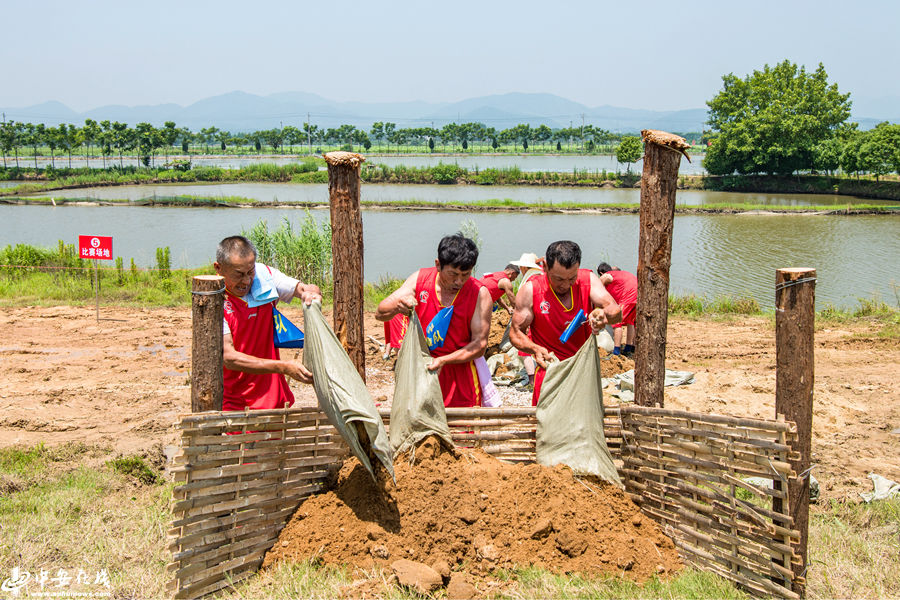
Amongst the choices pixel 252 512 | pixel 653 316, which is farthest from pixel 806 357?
pixel 252 512

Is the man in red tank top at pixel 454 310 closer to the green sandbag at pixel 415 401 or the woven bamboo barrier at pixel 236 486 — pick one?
the green sandbag at pixel 415 401

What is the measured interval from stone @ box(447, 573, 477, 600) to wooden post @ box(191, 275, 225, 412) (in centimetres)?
157

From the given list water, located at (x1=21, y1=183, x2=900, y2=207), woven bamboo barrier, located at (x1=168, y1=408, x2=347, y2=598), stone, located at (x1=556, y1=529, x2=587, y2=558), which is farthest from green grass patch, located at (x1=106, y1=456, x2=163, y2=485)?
water, located at (x1=21, y1=183, x2=900, y2=207)

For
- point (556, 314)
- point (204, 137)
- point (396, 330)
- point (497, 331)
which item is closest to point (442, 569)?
point (556, 314)

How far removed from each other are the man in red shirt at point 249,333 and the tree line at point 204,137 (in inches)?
Result: 2102

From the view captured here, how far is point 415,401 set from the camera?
13.2 feet

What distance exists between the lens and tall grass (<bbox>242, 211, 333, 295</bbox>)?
42.9 ft

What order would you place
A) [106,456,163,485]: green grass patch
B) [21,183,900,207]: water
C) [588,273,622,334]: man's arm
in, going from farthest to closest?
1. [21,183,900,207]: water
2. [106,456,163,485]: green grass patch
3. [588,273,622,334]: man's arm

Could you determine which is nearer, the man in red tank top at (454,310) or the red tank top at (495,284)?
the man in red tank top at (454,310)

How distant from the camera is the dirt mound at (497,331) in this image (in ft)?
28.6

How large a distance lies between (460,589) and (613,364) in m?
4.98

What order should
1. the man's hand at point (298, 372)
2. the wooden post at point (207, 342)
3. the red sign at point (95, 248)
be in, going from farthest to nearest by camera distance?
the red sign at point (95, 248), the man's hand at point (298, 372), the wooden post at point (207, 342)

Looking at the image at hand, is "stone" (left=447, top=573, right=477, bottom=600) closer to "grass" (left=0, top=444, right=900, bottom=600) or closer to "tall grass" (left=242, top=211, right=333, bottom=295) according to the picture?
"grass" (left=0, top=444, right=900, bottom=600)

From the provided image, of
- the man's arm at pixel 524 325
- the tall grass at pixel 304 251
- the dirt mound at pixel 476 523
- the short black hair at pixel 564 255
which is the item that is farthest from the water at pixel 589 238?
the dirt mound at pixel 476 523
